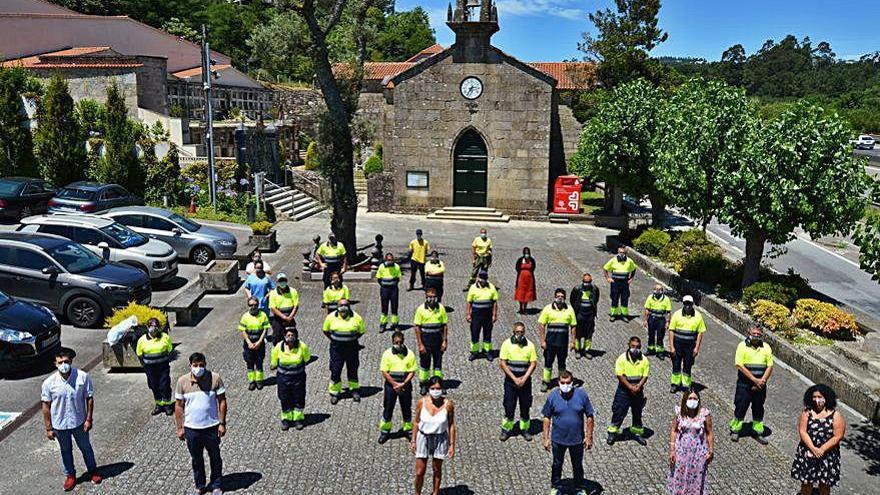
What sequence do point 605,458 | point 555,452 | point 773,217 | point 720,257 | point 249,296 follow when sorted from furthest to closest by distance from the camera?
point 720,257
point 773,217
point 249,296
point 605,458
point 555,452

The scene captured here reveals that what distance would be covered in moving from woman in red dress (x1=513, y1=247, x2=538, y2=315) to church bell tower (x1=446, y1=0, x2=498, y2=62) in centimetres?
1638

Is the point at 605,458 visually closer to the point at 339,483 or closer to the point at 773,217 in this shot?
the point at 339,483

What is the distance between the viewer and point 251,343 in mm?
11328

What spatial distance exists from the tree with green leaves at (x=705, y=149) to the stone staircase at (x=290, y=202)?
15.6 m

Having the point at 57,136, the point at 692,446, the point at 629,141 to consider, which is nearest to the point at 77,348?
the point at 692,446

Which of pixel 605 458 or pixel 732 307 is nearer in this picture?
pixel 605 458

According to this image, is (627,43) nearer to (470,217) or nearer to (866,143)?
(470,217)

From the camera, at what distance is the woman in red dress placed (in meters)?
16.1

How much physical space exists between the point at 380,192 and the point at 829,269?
59.6ft

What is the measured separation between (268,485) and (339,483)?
87 centimetres

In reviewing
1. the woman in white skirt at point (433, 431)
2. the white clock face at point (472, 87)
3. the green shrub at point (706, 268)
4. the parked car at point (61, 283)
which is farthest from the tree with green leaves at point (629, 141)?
the woman in white skirt at point (433, 431)

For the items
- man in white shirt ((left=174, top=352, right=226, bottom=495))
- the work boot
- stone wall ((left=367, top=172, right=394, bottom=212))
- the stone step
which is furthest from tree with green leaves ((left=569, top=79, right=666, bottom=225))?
the work boot

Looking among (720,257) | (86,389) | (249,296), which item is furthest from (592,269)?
(86,389)

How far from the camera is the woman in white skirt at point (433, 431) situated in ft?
26.6
